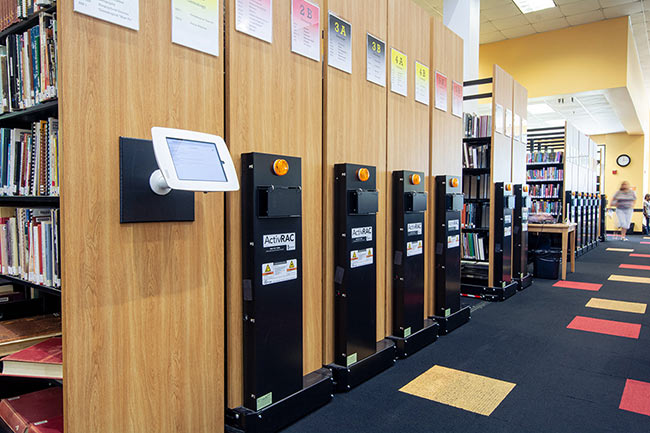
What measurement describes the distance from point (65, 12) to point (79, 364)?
113 centimetres

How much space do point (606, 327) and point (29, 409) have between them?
4.18 m

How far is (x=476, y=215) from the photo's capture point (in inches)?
203

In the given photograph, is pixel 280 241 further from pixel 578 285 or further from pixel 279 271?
pixel 578 285

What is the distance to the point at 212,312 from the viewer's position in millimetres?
1854

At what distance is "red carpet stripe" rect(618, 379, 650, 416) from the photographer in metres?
2.29

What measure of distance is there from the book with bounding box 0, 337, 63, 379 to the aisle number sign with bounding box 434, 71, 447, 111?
3.00 m

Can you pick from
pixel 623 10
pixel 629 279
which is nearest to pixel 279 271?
pixel 629 279

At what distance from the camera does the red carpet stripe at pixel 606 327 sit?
3.63m

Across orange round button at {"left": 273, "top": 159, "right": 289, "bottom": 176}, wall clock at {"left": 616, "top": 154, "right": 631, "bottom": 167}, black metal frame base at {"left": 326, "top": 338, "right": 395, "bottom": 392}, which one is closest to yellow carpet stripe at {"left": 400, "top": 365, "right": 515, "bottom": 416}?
black metal frame base at {"left": 326, "top": 338, "right": 395, "bottom": 392}

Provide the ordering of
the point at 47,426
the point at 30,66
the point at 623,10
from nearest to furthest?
the point at 47,426 → the point at 30,66 → the point at 623,10

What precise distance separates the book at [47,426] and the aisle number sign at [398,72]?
8.38ft

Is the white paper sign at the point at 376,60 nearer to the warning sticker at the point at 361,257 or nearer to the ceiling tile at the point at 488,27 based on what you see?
the warning sticker at the point at 361,257

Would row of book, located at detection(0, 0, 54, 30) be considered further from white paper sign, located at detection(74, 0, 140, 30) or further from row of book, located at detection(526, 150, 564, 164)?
row of book, located at detection(526, 150, 564, 164)

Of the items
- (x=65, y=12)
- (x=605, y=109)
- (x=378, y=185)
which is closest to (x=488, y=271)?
(x=378, y=185)
